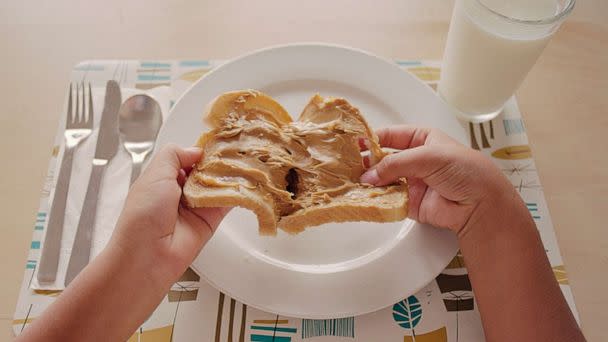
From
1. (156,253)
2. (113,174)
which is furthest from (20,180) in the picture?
(156,253)

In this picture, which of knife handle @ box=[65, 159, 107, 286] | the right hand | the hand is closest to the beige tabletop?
knife handle @ box=[65, 159, 107, 286]

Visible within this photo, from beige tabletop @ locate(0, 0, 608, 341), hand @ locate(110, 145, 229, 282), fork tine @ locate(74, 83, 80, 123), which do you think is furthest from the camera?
fork tine @ locate(74, 83, 80, 123)

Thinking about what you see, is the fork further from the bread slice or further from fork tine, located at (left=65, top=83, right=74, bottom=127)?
the bread slice

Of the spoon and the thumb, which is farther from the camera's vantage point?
the spoon

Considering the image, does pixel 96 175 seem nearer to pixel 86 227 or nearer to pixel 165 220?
pixel 86 227

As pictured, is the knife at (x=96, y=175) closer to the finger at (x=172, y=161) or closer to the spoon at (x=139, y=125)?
the spoon at (x=139, y=125)

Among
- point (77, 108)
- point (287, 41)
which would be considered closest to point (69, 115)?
point (77, 108)
